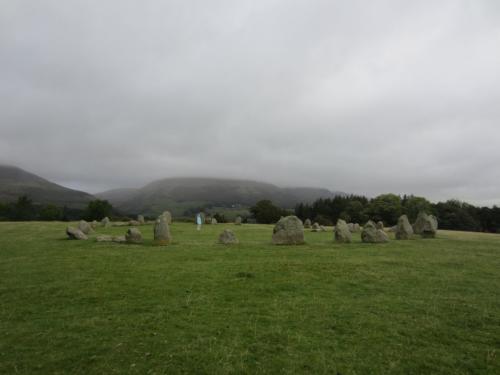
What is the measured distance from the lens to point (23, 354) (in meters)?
6.07

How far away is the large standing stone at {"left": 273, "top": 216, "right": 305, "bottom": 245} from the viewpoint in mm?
22219

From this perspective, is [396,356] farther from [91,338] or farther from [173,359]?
[91,338]

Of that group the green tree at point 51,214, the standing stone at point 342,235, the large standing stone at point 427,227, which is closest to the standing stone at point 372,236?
the standing stone at point 342,235

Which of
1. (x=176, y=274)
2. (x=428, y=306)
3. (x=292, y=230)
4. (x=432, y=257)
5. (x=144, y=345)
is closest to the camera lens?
(x=144, y=345)

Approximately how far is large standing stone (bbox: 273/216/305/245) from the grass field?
7163mm

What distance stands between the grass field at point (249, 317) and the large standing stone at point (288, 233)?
7.16 meters

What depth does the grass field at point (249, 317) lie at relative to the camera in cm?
577

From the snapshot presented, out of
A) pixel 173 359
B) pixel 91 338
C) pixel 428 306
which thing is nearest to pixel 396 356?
pixel 428 306

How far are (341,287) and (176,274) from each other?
21.6 feet

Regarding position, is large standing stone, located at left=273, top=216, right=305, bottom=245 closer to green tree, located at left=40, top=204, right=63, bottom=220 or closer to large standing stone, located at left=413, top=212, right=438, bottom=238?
large standing stone, located at left=413, top=212, right=438, bottom=238

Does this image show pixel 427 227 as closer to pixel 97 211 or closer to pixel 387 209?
pixel 387 209

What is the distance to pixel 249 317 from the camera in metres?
7.86

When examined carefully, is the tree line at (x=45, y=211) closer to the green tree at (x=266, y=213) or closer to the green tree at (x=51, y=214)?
the green tree at (x=51, y=214)

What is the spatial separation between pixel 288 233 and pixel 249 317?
14.8m
